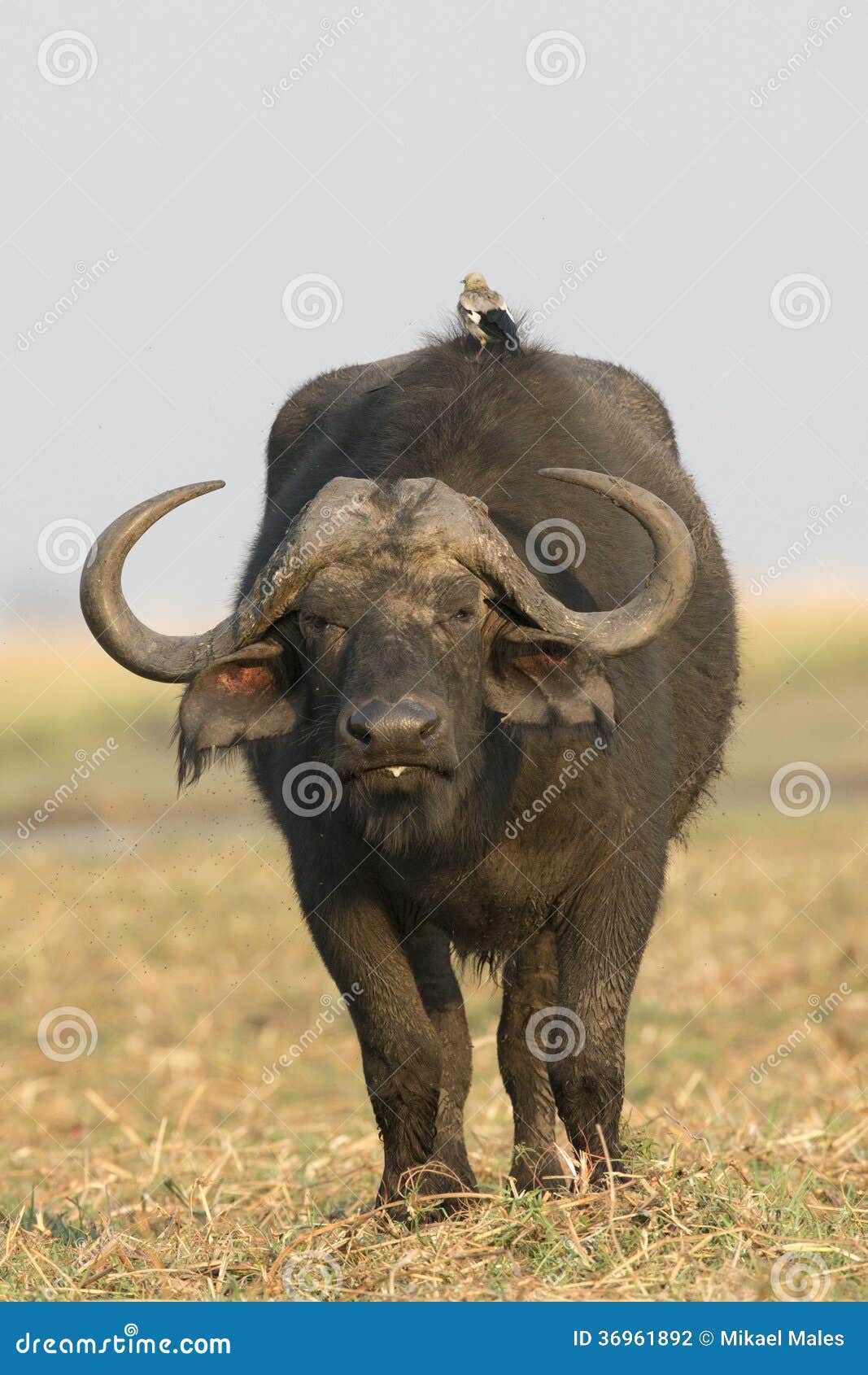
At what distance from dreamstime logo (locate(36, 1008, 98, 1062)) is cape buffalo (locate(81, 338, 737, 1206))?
4214mm

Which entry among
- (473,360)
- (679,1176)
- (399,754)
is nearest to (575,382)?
(473,360)

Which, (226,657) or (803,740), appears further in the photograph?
(803,740)

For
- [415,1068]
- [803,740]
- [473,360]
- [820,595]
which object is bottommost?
[415,1068]

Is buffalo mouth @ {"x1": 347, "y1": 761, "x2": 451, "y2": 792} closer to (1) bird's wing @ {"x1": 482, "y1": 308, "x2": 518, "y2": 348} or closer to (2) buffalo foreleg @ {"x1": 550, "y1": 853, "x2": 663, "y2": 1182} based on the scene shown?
(2) buffalo foreleg @ {"x1": 550, "y1": 853, "x2": 663, "y2": 1182}

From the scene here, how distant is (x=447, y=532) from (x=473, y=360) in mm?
1040

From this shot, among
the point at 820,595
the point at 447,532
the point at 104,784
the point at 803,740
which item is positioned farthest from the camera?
the point at 820,595

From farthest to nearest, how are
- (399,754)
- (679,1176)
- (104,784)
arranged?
(104,784)
(679,1176)
(399,754)

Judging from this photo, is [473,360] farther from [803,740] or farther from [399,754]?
[803,740]

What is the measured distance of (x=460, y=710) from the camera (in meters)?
4.95

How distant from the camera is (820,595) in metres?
24.9
